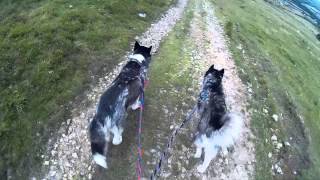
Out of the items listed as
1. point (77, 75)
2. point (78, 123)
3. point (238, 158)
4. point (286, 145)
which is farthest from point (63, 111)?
point (286, 145)

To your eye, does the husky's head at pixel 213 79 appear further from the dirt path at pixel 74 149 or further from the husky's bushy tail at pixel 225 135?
the dirt path at pixel 74 149

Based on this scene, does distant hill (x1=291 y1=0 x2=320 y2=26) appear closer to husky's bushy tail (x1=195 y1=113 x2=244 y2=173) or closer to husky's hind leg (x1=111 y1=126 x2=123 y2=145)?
husky's bushy tail (x1=195 y1=113 x2=244 y2=173)

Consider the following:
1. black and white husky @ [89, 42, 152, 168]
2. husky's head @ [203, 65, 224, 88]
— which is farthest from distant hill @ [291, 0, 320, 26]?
black and white husky @ [89, 42, 152, 168]

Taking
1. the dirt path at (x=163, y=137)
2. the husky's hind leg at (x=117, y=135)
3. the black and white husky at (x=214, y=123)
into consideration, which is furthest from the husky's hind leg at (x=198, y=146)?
the husky's hind leg at (x=117, y=135)

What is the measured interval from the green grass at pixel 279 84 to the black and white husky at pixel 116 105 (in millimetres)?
4720

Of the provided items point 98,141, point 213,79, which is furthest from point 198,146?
point 98,141

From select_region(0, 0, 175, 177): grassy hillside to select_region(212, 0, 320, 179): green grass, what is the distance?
5.22 metres

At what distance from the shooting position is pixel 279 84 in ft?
58.7

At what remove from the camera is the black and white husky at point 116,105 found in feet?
33.7

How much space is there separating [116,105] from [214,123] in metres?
2.69

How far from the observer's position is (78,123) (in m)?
13.2

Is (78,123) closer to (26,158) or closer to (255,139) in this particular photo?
(26,158)

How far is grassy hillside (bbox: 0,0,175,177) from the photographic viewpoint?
13.2 meters

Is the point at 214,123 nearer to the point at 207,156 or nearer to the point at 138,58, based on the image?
the point at 207,156
